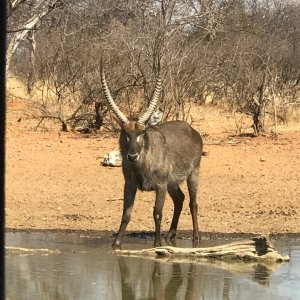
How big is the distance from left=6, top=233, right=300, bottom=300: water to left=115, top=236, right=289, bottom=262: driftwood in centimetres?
12

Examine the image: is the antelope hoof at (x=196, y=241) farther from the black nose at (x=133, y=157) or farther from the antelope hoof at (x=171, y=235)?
the black nose at (x=133, y=157)

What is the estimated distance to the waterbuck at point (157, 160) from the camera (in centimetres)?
930

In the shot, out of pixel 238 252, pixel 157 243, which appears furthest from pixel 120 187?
pixel 238 252

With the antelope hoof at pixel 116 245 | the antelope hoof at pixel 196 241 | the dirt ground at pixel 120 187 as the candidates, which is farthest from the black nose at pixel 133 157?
the dirt ground at pixel 120 187

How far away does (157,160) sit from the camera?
9688 millimetres

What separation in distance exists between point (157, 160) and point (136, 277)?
7.39 feet

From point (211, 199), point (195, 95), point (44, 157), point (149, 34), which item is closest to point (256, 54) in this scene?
point (195, 95)

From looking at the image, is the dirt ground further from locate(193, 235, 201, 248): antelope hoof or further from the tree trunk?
the tree trunk

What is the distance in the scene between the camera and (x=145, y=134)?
955 centimetres

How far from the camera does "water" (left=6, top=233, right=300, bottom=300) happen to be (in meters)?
7.01

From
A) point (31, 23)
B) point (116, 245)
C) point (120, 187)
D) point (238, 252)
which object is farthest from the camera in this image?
point (31, 23)

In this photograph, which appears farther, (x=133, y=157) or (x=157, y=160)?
(x=157, y=160)

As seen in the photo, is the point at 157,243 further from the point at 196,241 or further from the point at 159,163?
the point at 159,163

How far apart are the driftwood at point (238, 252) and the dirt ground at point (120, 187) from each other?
6.39ft
